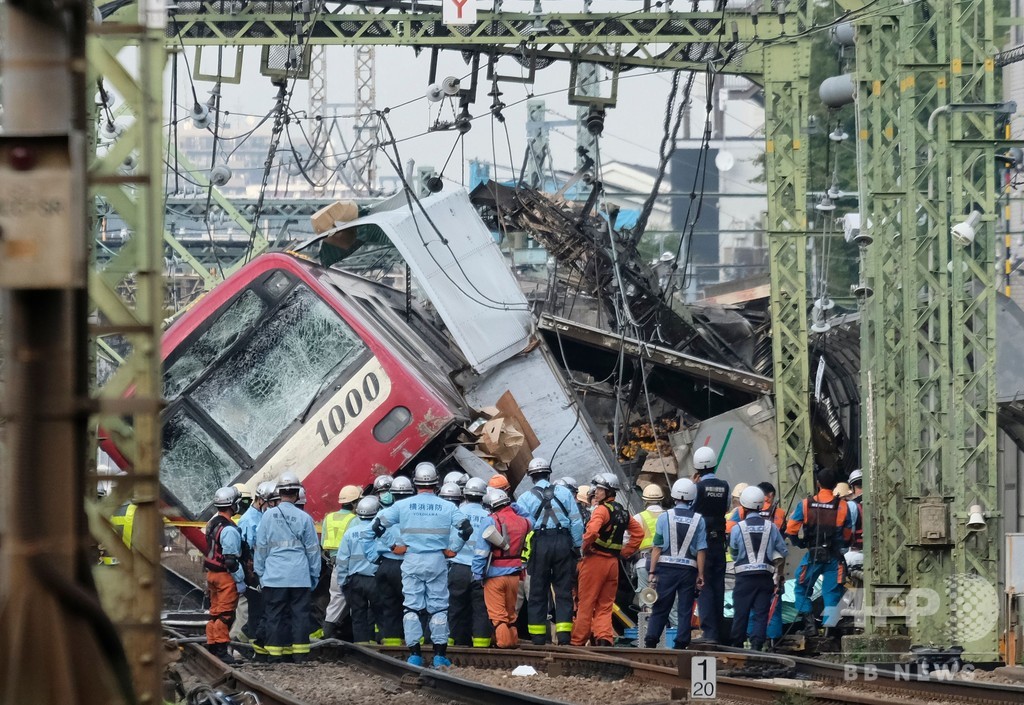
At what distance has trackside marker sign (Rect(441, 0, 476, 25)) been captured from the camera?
62.5 ft

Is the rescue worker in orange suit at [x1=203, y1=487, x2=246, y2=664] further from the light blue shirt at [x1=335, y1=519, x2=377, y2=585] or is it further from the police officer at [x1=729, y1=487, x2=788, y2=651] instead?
the police officer at [x1=729, y1=487, x2=788, y2=651]

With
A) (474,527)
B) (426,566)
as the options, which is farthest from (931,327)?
(426,566)

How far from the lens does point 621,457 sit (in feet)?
70.7

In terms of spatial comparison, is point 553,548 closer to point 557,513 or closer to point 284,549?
point 557,513

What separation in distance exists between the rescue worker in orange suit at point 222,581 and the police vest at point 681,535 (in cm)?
364

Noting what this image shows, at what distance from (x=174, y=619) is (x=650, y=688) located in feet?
23.5

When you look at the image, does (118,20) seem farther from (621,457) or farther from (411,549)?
(621,457)

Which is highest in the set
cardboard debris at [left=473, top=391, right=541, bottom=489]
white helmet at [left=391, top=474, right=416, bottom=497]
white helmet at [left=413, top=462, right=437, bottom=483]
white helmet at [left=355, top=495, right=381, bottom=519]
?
cardboard debris at [left=473, top=391, right=541, bottom=489]

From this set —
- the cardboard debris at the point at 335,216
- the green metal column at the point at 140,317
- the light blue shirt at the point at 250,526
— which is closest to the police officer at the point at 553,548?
the light blue shirt at the point at 250,526

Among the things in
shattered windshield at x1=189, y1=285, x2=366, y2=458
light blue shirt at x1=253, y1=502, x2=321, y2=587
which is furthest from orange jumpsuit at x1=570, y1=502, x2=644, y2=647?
shattered windshield at x1=189, y1=285, x2=366, y2=458

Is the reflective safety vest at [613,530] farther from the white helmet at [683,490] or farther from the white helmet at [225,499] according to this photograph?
the white helmet at [225,499]

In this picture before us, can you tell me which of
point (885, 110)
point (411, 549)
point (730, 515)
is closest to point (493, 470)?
point (730, 515)

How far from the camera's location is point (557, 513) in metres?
15.1

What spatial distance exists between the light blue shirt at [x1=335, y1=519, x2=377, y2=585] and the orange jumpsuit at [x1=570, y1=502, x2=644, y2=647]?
6.17ft
